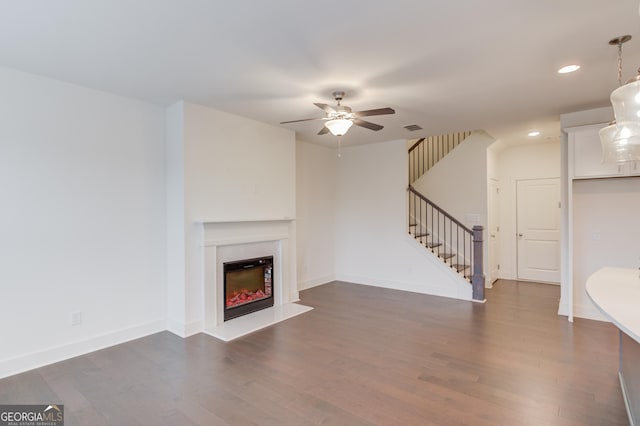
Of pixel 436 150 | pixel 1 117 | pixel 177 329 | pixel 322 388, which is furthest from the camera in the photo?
pixel 436 150

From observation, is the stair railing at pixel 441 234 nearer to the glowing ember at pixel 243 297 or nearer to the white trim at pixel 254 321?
the white trim at pixel 254 321

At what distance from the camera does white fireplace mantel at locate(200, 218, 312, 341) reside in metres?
4.12

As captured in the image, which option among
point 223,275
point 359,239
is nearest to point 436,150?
point 359,239

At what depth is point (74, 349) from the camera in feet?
11.0

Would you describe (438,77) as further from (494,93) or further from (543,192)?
(543,192)

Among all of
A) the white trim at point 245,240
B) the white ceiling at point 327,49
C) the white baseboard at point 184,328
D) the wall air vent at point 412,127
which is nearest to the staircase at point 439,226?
the wall air vent at point 412,127

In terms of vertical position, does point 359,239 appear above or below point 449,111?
below

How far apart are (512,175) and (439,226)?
2.03 m

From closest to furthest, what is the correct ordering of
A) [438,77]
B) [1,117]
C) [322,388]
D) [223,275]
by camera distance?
[322,388] < [1,117] < [438,77] < [223,275]

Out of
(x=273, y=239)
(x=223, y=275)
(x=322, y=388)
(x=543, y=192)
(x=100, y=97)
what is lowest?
(x=322, y=388)

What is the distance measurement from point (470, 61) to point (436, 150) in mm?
4554

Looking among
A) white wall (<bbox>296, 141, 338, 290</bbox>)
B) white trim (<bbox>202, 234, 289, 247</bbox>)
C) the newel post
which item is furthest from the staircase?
white trim (<bbox>202, 234, 289, 247</bbox>)

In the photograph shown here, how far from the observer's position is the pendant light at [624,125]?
2.09 m

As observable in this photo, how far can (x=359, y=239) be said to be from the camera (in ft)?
22.2
